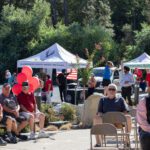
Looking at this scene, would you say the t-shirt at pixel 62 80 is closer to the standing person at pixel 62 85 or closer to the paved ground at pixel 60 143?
the standing person at pixel 62 85

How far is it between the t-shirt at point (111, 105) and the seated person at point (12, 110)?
2433 millimetres

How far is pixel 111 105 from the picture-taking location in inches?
481

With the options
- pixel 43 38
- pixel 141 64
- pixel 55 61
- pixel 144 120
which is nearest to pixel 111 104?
pixel 144 120

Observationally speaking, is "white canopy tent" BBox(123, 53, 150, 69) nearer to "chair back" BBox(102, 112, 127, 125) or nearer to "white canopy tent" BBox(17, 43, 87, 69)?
"white canopy tent" BBox(17, 43, 87, 69)

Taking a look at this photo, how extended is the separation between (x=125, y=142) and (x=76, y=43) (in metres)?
43.9

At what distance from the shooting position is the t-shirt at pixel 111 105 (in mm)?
12170

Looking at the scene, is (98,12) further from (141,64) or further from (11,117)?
(11,117)

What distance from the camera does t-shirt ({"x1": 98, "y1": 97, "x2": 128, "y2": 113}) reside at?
1217 cm

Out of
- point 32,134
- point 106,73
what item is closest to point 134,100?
point 106,73

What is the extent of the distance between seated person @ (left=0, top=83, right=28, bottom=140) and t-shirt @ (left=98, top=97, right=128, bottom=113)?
7.98 feet

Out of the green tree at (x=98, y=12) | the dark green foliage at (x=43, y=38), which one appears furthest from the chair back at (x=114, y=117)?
the green tree at (x=98, y=12)

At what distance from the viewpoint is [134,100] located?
23.6 m

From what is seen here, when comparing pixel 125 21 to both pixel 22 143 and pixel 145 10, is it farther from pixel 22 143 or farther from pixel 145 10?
pixel 22 143

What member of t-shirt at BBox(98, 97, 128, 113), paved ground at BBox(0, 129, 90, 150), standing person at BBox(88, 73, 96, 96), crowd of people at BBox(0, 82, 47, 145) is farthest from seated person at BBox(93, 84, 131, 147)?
standing person at BBox(88, 73, 96, 96)
